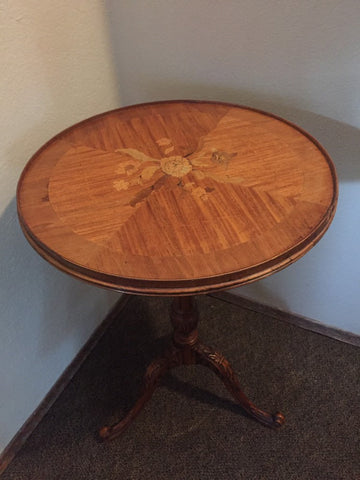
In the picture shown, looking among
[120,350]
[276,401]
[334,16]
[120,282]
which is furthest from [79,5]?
[276,401]

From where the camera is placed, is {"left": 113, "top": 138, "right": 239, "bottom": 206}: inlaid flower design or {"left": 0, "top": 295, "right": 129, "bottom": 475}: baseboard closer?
{"left": 113, "top": 138, "right": 239, "bottom": 206}: inlaid flower design

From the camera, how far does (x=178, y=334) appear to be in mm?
998

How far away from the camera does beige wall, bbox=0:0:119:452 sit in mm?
814

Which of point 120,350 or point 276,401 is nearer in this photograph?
point 276,401

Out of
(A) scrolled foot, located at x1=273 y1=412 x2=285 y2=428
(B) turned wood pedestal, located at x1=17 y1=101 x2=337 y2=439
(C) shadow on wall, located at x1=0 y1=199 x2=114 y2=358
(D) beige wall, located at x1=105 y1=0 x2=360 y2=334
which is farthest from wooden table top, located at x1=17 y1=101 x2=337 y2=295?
(A) scrolled foot, located at x1=273 y1=412 x2=285 y2=428

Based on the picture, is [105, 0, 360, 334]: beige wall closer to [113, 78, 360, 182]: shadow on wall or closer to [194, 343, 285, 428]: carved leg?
[113, 78, 360, 182]: shadow on wall

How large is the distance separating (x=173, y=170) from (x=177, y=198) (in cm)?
9

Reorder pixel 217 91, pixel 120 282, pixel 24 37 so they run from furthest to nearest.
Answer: pixel 217 91
pixel 24 37
pixel 120 282

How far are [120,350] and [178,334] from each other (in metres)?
0.37

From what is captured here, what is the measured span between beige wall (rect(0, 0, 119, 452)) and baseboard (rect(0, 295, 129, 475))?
19 mm

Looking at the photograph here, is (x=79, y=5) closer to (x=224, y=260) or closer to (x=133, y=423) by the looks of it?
(x=224, y=260)

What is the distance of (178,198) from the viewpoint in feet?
2.28

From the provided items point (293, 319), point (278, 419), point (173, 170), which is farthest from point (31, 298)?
Result: point (293, 319)

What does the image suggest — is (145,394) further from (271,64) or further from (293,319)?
(271,64)
